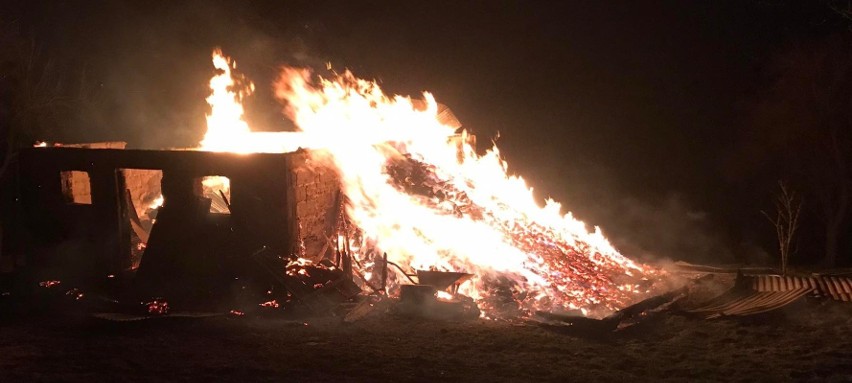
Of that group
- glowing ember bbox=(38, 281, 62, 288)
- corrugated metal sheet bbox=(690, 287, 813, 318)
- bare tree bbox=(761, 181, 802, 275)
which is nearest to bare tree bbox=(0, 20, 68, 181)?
glowing ember bbox=(38, 281, 62, 288)

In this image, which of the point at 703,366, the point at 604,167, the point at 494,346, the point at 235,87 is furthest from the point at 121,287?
the point at 604,167

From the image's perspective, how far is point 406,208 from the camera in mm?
16781

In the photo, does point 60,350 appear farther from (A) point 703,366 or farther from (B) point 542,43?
(B) point 542,43

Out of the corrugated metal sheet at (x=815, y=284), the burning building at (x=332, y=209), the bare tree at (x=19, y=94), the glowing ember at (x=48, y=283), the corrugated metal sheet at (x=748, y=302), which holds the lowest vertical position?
the corrugated metal sheet at (x=748, y=302)

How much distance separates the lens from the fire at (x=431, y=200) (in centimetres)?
1555

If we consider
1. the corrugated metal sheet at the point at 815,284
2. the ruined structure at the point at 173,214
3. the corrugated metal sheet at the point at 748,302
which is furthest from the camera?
the ruined structure at the point at 173,214

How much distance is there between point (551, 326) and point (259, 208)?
5.90m

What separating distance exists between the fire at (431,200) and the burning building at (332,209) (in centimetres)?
3

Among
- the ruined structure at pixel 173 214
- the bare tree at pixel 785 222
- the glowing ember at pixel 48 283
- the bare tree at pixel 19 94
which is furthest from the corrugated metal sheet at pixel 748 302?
the bare tree at pixel 19 94

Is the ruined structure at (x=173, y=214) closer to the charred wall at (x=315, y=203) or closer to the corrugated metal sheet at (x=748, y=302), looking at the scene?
the charred wall at (x=315, y=203)

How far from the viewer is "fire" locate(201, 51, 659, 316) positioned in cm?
1555

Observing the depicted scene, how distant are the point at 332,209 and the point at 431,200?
A: 2361 millimetres

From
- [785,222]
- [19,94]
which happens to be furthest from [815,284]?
[19,94]

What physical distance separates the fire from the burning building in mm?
34
